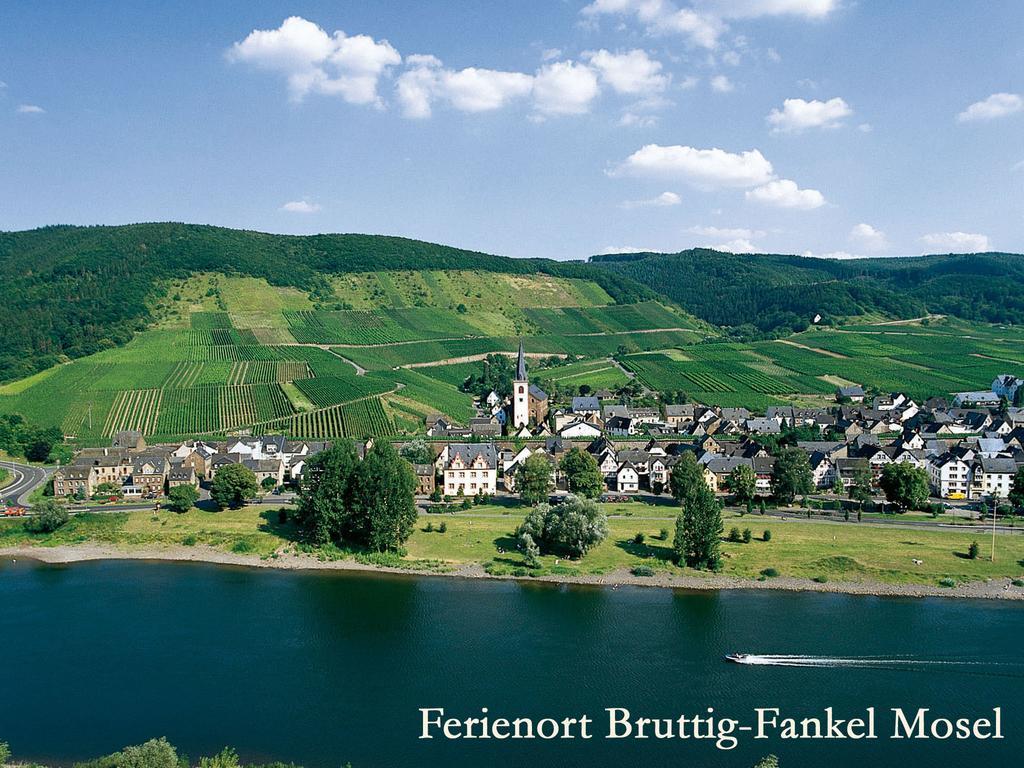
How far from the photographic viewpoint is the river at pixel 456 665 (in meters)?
30.8

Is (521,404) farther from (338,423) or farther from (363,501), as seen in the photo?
(363,501)

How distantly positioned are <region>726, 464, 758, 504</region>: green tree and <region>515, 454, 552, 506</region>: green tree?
1615 centimetres

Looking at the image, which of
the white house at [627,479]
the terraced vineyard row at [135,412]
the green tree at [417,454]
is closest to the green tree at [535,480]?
the white house at [627,479]

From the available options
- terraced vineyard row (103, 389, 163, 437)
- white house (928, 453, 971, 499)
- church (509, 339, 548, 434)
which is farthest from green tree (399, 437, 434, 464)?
white house (928, 453, 971, 499)

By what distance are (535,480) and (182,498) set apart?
96.1 ft

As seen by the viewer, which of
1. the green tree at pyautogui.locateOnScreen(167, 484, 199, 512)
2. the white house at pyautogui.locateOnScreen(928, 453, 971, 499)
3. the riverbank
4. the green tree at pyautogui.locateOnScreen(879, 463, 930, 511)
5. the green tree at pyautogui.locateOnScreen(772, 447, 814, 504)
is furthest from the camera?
the white house at pyautogui.locateOnScreen(928, 453, 971, 499)

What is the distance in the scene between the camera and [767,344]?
168625 millimetres

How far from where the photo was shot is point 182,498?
2431 inches

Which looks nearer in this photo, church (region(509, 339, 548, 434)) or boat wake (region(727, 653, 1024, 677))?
boat wake (region(727, 653, 1024, 677))

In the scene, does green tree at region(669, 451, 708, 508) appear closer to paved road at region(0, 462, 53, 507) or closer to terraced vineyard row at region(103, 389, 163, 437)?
paved road at region(0, 462, 53, 507)

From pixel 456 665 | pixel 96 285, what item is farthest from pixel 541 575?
pixel 96 285

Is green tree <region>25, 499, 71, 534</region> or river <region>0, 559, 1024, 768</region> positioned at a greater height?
green tree <region>25, 499, 71, 534</region>

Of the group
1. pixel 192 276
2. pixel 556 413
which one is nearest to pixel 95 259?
pixel 192 276

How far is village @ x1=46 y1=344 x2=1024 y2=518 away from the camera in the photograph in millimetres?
70438
